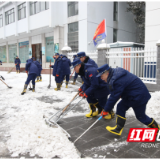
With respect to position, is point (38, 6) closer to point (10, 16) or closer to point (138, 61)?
point (10, 16)

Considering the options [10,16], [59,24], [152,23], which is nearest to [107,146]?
[152,23]

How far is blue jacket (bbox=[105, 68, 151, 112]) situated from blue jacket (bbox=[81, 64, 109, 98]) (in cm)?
84

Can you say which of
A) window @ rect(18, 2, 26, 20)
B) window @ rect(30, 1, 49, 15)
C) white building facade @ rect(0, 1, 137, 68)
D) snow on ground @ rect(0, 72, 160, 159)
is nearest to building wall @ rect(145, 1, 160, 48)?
snow on ground @ rect(0, 72, 160, 159)

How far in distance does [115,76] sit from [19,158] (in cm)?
209

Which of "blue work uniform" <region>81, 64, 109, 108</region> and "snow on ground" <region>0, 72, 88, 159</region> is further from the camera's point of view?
"blue work uniform" <region>81, 64, 109, 108</region>

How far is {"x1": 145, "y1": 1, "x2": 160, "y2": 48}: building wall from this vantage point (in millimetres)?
9859

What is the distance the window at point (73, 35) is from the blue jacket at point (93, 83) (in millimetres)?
12816

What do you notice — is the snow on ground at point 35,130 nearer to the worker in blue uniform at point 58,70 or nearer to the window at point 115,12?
the worker in blue uniform at point 58,70

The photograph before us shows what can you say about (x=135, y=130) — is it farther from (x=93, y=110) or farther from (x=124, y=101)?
(x=93, y=110)

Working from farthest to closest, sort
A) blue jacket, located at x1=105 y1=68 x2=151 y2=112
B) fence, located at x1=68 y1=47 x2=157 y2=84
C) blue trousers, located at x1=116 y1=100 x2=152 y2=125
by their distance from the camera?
1. fence, located at x1=68 y1=47 x2=157 y2=84
2. blue trousers, located at x1=116 y1=100 x2=152 y2=125
3. blue jacket, located at x1=105 y1=68 x2=151 y2=112

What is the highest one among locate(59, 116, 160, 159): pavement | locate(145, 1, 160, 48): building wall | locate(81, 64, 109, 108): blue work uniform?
locate(145, 1, 160, 48): building wall

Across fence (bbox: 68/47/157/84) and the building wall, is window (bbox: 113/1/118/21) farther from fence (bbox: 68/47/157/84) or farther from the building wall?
fence (bbox: 68/47/157/84)

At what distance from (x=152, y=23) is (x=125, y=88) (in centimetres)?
841

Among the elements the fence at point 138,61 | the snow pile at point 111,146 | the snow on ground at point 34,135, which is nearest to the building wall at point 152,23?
the fence at point 138,61
